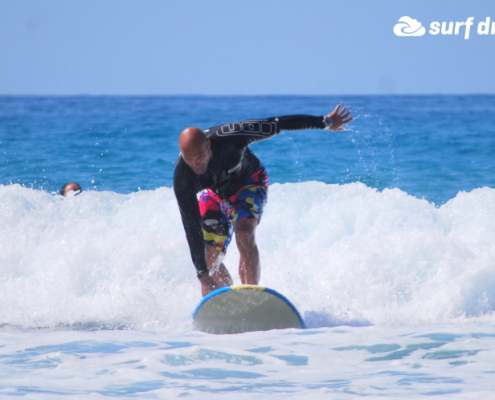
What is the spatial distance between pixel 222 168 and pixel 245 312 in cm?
101

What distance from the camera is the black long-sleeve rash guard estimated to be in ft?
14.9

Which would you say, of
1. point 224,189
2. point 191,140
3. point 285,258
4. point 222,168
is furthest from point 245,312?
point 285,258

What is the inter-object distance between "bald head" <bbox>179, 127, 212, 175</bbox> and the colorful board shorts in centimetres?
61

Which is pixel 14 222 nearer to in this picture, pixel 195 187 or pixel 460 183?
pixel 195 187

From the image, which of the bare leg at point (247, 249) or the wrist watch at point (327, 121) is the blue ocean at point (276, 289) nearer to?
the bare leg at point (247, 249)

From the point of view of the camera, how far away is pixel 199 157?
435 centimetres

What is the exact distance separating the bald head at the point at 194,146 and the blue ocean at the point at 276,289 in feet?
3.87

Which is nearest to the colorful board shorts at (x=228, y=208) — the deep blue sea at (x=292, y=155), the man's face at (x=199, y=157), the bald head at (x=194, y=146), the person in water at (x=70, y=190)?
the man's face at (x=199, y=157)

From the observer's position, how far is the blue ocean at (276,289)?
3.82 metres

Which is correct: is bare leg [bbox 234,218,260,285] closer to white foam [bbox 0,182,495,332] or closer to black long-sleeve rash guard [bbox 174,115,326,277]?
black long-sleeve rash guard [bbox 174,115,326,277]

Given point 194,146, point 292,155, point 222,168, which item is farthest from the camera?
point 292,155

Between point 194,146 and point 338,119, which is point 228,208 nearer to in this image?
point 194,146

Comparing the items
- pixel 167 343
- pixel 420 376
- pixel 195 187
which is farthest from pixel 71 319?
pixel 420 376

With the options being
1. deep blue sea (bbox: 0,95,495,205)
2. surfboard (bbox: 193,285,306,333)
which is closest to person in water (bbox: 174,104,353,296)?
surfboard (bbox: 193,285,306,333)
